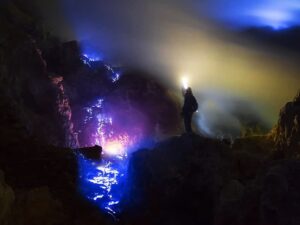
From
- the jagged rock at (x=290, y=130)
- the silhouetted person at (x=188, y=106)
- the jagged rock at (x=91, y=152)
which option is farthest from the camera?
the jagged rock at (x=91, y=152)

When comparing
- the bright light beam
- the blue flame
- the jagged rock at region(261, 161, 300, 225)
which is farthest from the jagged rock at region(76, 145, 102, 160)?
the bright light beam

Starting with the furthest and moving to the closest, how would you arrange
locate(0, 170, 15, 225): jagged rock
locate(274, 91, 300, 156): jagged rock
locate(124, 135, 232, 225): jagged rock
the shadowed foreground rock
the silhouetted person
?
the silhouetted person
locate(274, 91, 300, 156): jagged rock
locate(124, 135, 232, 225): jagged rock
the shadowed foreground rock
locate(0, 170, 15, 225): jagged rock

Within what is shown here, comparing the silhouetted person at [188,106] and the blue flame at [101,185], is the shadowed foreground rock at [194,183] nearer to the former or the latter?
the blue flame at [101,185]

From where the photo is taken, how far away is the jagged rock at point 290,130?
15539mm

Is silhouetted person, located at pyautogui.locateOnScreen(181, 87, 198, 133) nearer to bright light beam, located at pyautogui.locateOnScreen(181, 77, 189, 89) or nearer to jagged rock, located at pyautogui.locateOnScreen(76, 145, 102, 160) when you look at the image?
jagged rock, located at pyautogui.locateOnScreen(76, 145, 102, 160)

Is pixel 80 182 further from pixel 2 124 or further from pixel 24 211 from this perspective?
pixel 24 211

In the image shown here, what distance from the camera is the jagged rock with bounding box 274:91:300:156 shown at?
15539 mm

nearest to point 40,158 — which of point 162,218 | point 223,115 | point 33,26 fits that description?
point 162,218

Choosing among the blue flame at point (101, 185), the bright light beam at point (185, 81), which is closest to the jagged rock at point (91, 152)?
the blue flame at point (101, 185)

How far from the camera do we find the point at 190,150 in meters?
15.1

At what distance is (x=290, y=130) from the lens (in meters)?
16.1

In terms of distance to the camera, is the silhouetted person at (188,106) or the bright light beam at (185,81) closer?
the silhouetted person at (188,106)

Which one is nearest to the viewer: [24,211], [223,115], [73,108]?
[24,211]

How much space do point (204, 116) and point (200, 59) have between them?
489 centimetres
